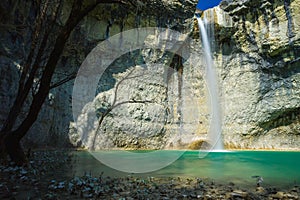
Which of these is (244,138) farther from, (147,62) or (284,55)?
(147,62)

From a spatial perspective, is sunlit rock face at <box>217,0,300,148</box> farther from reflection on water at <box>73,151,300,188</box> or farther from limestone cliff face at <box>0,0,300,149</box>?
reflection on water at <box>73,151,300,188</box>

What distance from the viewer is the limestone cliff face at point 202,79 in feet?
64.6

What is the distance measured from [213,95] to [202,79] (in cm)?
227

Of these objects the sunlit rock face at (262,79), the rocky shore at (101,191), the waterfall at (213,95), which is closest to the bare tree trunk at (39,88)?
the rocky shore at (101,191)

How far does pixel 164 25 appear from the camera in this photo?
21562 mm

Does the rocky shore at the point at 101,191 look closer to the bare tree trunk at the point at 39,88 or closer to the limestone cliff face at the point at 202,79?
the bare tree trunk at the point at 39,88

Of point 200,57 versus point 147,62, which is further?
point 200,57

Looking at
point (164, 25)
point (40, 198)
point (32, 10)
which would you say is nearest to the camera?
point (40, 198)

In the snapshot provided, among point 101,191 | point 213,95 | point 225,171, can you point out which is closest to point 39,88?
point 101,191

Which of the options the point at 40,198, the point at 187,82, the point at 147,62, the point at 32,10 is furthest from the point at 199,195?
the point at 187,82

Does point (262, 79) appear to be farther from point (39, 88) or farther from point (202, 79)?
point (39, 88)

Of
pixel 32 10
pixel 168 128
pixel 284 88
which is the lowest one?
pixel 168 128

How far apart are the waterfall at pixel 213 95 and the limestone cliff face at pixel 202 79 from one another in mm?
535

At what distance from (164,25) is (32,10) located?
1278 cm
